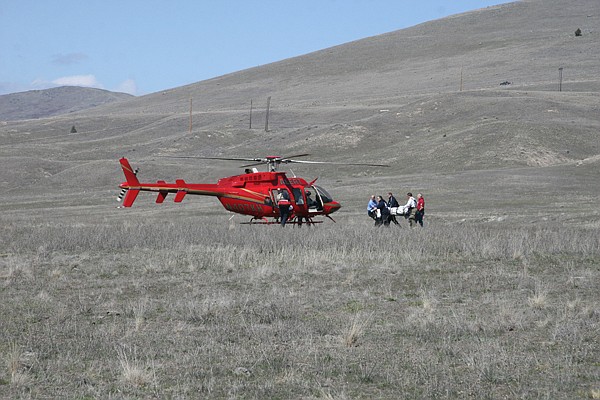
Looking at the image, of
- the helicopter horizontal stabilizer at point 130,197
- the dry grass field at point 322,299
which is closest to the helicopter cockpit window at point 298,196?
the dry grass field at point 322,299

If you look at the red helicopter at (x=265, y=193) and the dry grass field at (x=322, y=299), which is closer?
the dry grass field at (x=322, y=299)

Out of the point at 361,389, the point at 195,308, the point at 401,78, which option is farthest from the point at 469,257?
the point at 401,78

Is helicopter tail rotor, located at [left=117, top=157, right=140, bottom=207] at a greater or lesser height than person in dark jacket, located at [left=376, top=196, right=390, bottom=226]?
greater

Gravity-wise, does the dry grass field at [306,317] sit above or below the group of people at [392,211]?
above

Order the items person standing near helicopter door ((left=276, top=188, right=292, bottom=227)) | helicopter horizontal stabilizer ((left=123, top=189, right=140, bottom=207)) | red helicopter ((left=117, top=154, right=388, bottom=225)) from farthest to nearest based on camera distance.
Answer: helicopter horizontal stabilizer ((left=123, top=189, right=140, bottom=207)), red helicopter ((left=117, top=154, right=388, bottom=225)), person standing near helicopter door ((left=276, top=188, right=292, bottom=227))

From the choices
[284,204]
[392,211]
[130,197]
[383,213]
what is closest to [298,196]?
[284,204]

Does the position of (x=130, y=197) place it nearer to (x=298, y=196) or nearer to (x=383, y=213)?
(x=298, y=196)

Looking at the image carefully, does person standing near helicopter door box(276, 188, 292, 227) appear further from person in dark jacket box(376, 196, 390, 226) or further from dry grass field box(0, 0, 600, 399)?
person in dark jacket box(376, 196, 390, 226)

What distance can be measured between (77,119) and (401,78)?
136ft

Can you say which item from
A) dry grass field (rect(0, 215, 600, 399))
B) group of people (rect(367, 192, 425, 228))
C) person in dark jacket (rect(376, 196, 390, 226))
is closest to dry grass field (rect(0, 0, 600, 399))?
dry grass field (rect(0, 215, 600, 399))

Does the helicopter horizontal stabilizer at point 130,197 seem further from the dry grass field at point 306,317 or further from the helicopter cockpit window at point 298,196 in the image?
the dry grass field at point 306,317

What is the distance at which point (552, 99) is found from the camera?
70.9m

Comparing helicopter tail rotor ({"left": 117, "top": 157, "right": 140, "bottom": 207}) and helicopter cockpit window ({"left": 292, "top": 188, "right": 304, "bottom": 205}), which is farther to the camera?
helicopter tail rotor ({"left": 117, "top": 157, "right": 140, "bottom": 207})

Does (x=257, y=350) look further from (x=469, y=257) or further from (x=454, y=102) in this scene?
(x=454, y=102)
